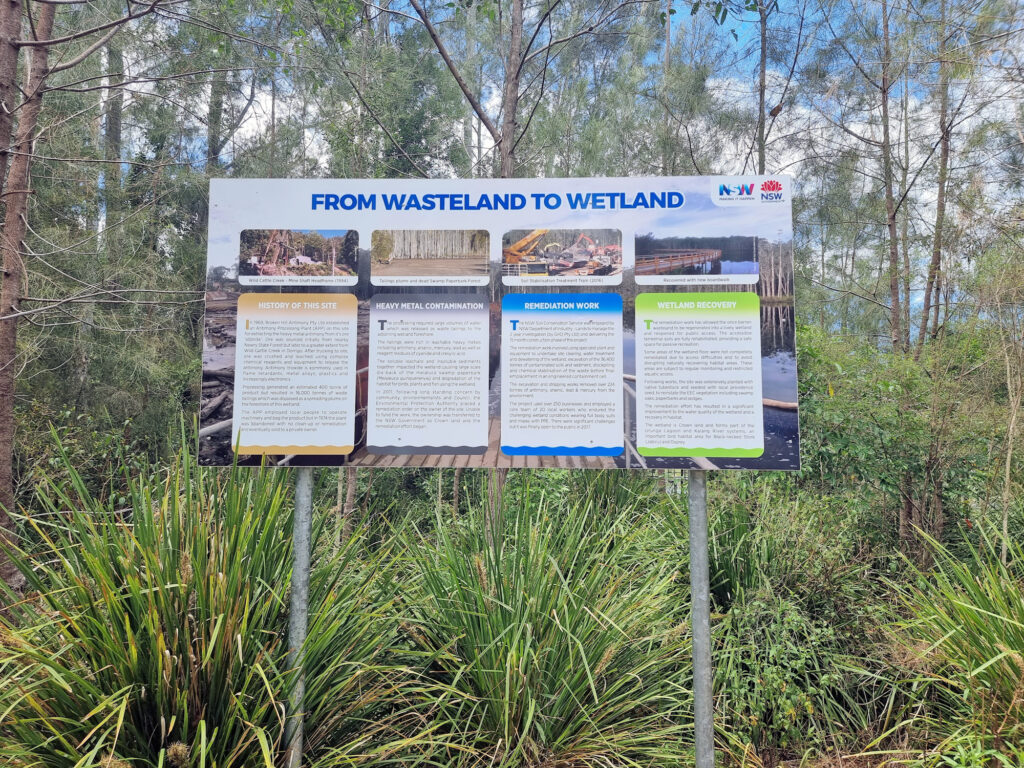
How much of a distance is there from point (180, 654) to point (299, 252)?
1.42m

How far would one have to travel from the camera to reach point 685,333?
89.0 inches

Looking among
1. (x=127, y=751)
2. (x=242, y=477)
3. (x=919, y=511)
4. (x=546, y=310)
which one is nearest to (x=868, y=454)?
(x=919, y=511)

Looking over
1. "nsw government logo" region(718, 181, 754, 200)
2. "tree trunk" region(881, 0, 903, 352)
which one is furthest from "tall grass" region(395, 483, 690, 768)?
"tree trunk" region(881, 0, 903, 352)

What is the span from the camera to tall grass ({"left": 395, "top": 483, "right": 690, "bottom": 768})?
2.17 metres

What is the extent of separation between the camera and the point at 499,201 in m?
2.37

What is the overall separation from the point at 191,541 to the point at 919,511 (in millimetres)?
4698

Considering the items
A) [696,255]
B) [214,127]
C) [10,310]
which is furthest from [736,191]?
[214,127]

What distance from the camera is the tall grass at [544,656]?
217 cm

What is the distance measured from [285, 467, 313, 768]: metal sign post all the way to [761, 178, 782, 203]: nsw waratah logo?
77.6 inches

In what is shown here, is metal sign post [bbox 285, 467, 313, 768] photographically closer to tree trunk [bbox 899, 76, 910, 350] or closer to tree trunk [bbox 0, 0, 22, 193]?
tree trunk [bbox 0, 0, 22, 193]

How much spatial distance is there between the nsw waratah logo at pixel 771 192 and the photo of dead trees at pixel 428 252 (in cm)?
104

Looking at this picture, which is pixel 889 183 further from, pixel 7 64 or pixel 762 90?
pixel 7 64

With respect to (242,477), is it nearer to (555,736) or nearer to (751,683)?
(555,736)

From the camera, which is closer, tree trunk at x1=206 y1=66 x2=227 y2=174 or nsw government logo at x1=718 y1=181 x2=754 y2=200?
nsw government logo at x1=718 y1=181 x2=754 y2=200
